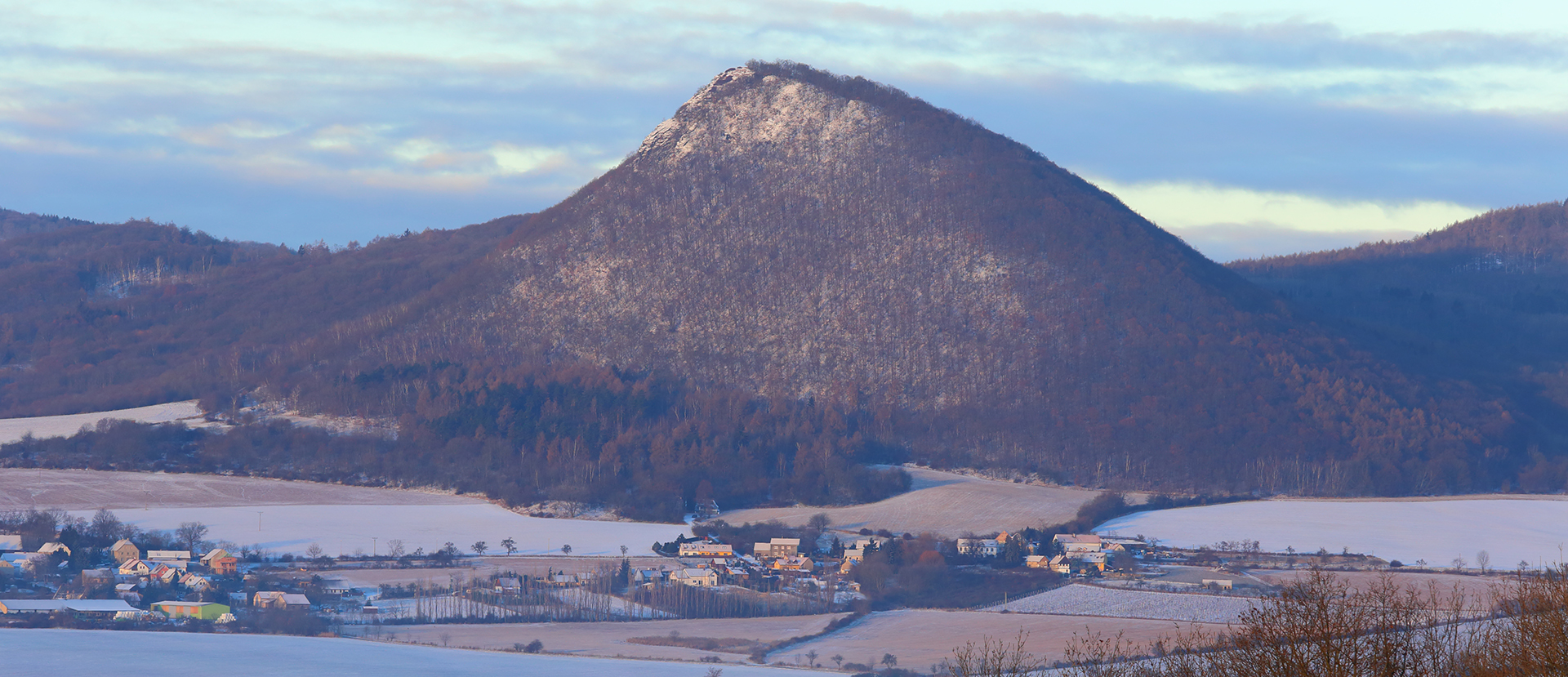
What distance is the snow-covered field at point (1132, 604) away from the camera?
8425cm

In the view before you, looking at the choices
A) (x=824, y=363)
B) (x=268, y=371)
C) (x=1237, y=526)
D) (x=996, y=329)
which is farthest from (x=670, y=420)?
(x=1237, y=526)

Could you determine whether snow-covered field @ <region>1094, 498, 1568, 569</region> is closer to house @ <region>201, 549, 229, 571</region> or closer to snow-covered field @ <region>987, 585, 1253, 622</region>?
snow-covered field @ <region>987, 585, 1253, 622</region>

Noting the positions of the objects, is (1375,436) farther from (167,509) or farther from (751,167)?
(167,509)

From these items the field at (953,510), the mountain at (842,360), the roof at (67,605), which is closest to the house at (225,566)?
the roof at (67,605)

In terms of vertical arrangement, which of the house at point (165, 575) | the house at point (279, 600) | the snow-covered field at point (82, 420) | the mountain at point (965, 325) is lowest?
the house at point (279, 600)

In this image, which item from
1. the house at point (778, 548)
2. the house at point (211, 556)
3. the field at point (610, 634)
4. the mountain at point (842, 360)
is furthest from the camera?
the mountain at point (842, 360)

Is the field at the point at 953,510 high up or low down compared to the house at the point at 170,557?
up

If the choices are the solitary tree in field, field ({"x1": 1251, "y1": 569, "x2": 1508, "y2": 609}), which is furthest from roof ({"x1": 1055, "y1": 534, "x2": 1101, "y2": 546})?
the solitary tree in field

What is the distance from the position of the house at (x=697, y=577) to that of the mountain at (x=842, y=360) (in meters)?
35.8

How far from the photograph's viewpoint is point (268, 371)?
176 m

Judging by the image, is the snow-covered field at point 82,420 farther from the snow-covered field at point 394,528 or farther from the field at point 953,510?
the field at point 953,510

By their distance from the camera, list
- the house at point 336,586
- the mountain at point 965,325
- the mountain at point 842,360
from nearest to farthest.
→ 1. the house at point 336,586
2. the mountain at point 842,360
3. the mountain at point 965,325

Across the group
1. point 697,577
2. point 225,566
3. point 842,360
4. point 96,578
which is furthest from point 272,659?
point 842,360

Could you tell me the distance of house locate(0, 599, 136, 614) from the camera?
79.3m
